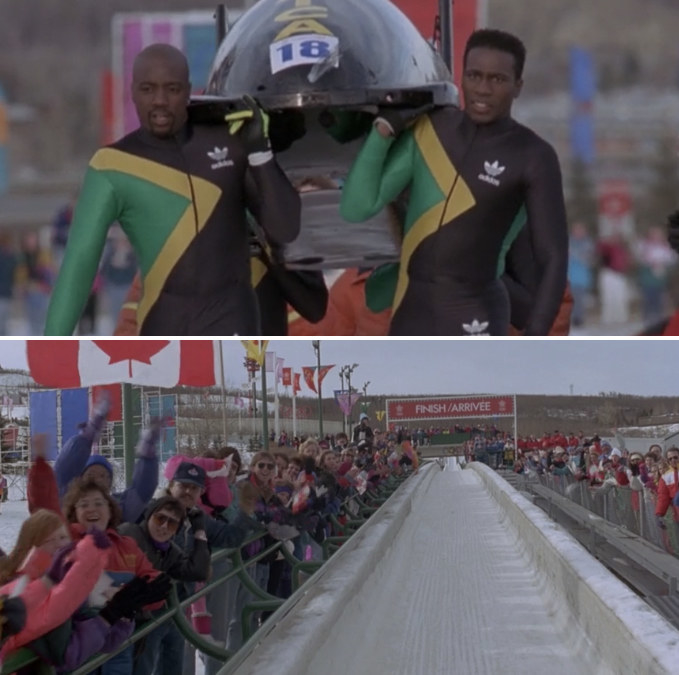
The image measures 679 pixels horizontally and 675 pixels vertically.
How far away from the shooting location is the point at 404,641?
11.9ft

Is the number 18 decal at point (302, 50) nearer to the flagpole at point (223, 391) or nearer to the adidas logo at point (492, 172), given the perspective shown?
the adidas logo at point (492, 172)

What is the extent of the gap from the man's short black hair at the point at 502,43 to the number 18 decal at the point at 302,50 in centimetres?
29

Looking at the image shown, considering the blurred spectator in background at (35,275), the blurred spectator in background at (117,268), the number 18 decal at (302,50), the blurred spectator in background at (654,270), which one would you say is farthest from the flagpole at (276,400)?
the blurred spectator in background at (654,270)

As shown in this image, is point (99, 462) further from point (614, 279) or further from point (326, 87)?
point (614, 279)

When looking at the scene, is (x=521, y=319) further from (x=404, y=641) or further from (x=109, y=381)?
(x=404, y=641)

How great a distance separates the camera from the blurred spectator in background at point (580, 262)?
8.98 ft

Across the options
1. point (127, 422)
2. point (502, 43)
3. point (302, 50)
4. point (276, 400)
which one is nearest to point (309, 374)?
point (276, 400)

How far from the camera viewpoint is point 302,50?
274 centimetres

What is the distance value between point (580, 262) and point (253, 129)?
703 mm

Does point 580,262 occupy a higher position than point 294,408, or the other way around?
point 580,262

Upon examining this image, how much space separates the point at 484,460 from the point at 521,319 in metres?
0.46

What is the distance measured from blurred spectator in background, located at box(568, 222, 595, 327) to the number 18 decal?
1.93 feet

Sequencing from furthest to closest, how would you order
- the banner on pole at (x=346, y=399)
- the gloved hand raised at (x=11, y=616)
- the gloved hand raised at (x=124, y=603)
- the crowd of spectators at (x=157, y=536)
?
the banner on pole at (x=346, y=399) < the gloved hand raised at (x=124, y=603) < the crowd of spectators at (x=157, y=536) < the gloved hand raised at (x=11, y=616)

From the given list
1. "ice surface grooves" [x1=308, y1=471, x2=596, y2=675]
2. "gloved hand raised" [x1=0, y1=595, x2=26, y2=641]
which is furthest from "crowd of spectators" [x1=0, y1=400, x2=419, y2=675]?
"ice surface grooves" [x1=308, y1=471, x2=596, y2=675]
